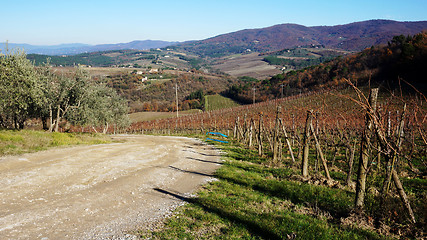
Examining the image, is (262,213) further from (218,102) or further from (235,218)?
(218,102)

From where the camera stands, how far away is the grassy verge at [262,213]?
6898 millimetres

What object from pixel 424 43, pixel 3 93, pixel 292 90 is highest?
pixel 424 43

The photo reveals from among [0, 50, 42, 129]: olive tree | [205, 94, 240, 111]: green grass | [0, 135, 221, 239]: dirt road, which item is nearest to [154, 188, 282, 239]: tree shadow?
[0, 135, 221, 239]: dirt road

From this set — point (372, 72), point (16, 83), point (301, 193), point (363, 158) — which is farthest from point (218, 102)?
point (363, 158)

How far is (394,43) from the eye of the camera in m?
104

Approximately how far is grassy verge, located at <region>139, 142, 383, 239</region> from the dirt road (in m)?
0.97

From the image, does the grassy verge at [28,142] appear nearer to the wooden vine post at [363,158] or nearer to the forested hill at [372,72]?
the wooden vine post at [363,158]

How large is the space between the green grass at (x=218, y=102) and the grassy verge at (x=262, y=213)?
355 feet

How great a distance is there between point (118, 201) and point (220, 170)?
6.81m

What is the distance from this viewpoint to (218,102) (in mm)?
132500

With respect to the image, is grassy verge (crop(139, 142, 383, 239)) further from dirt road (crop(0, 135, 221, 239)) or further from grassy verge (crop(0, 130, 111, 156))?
grassy verge (crop(0, 130, 111, 156))

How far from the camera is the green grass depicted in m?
124

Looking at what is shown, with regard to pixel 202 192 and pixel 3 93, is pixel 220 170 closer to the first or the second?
pixel 202 192

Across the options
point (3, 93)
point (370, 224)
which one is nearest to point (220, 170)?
point (370, 224)
